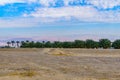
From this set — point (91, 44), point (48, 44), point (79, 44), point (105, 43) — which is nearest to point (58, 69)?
point (105, 43)

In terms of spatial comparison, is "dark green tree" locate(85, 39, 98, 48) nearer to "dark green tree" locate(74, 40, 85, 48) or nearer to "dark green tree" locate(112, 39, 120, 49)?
"dark green tree" locate(74, 40, 85, 48)

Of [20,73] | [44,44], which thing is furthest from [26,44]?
[20,73]

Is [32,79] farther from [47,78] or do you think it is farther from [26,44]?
[26,44]

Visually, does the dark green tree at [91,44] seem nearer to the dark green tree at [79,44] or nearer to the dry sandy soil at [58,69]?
the dark green tree at [79,44]

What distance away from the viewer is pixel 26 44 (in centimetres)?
16475

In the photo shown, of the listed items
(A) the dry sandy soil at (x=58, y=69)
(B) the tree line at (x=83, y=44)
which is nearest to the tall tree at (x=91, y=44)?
(B) the tree line at (x=83, y=44)

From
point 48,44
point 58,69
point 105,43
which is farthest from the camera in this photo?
point 48,44

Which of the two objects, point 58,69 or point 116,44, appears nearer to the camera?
point 58,69

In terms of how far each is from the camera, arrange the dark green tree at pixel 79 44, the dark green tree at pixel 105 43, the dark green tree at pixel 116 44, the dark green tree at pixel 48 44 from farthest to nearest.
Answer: the dark green tree at pixel 48 44 < the dark green tree at pixel 79 44 < the dark green tree at pixel 105 43 < the dark green tree at pixel 116 44

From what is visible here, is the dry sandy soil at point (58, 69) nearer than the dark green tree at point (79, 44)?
Yes

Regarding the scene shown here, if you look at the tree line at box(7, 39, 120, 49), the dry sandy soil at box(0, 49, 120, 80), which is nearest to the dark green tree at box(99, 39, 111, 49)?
the tree line at box(7, 39, 120, 49)

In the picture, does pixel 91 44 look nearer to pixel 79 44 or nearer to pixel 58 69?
pixel 79 44

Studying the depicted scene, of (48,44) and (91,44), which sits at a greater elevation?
(48,44)

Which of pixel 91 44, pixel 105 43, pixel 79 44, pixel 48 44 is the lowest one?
pixel 91 44
